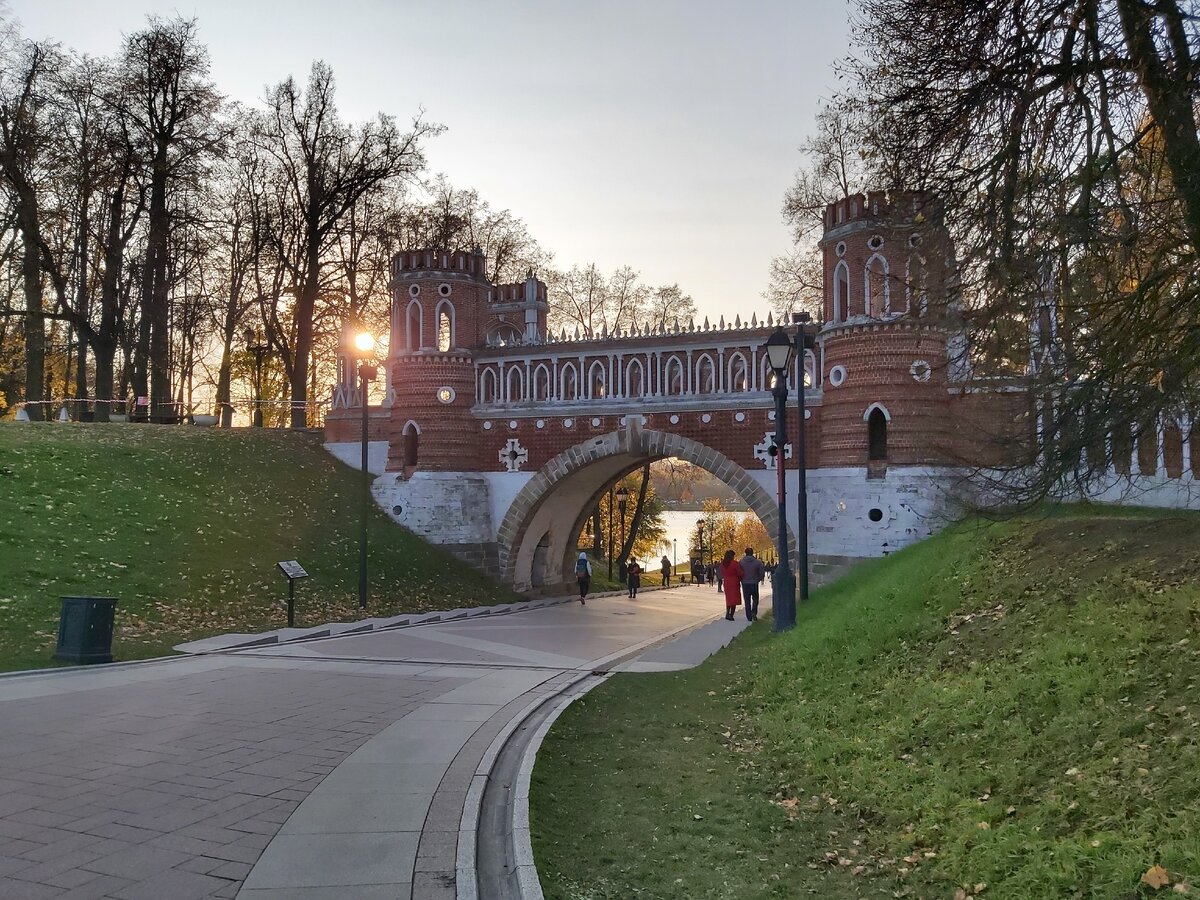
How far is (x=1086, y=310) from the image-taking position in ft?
26.1

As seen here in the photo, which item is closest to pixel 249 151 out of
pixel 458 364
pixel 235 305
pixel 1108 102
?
pixel 235 305

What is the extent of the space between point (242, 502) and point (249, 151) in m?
16.7

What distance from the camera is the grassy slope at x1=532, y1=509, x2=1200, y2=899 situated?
5039 mm

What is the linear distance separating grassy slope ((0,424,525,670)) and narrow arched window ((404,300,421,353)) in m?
4.48

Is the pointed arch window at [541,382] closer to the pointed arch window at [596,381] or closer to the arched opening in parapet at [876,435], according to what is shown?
the pointed arch window at [596,381]

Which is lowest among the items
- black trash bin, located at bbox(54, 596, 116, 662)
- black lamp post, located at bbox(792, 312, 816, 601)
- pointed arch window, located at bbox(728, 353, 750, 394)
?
black trash bin, located at bbox(54, 596, 116, 662)

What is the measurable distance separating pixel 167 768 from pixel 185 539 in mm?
13127

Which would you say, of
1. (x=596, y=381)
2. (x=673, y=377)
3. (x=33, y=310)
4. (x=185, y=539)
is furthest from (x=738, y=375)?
(x=33, y=310)

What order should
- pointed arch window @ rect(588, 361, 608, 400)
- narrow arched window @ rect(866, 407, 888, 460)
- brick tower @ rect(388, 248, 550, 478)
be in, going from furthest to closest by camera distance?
brick tower @ rect(388, 248, 550, 478)
pointed arch window @ rect(588, 361, 608, 400)
narrow arched window @ rect(866, 407, 888, 460)

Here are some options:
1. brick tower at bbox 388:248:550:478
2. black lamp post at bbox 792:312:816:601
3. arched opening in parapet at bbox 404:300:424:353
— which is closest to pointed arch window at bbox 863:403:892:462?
black lamp post at bbox 792:312:816:601

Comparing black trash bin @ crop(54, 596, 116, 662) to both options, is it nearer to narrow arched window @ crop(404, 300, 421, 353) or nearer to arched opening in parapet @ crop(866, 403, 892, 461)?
arched opening in parapet @ crop(866, 403, 892, 461)

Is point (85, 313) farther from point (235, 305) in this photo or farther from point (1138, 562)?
point (1138, 562)

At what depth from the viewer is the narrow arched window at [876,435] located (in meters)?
20.8

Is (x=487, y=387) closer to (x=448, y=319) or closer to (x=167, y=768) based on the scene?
(x=448, y=319)
